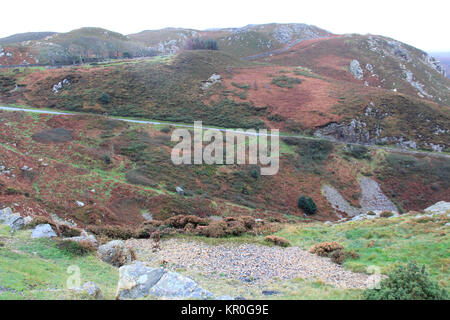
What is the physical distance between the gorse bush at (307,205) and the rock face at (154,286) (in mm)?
22907

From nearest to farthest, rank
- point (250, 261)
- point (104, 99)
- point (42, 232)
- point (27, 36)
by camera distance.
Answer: point (250, 261), point (42, 232), point (104, 99), point (27, 36)

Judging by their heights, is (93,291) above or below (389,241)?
above

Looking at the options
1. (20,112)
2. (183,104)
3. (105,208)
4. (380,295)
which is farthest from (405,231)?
(20,112)

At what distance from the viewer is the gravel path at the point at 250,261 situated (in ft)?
31.1

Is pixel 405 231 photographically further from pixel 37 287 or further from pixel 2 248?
pixel 2 248

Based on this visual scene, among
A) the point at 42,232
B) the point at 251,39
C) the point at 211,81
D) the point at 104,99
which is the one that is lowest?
the point at 42,232

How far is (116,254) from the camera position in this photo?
10.7 metres

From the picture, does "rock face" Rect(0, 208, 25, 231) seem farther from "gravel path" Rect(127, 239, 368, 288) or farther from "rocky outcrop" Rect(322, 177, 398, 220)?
"rocky outcrop" Rect(322, 177, 398, 220)

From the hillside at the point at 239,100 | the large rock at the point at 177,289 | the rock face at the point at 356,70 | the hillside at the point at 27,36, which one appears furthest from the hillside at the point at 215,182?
the hillside at the point at 27,36

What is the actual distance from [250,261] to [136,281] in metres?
5.52

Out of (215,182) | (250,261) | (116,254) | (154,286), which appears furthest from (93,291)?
(215,182)

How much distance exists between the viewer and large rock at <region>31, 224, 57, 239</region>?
11336 millimetres

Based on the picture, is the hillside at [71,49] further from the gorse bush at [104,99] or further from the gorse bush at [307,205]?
the gorse bush at [307,205]

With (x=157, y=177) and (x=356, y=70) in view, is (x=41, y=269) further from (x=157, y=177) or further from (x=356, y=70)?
(x=356, y=70)
